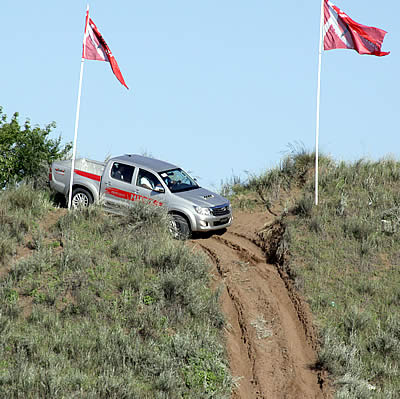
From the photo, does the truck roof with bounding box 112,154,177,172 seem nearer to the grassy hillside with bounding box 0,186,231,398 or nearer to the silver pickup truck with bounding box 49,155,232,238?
the silver pickup truck with bounding box 49,155,232,238

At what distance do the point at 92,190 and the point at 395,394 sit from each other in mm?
10281

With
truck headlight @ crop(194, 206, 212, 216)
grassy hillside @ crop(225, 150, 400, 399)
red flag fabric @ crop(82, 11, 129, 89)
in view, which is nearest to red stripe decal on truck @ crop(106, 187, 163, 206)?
truck headlight @ crop(194, 206, 212, 216)

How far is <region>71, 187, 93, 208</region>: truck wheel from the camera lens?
72.4ft

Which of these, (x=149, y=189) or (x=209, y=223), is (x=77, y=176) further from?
(x=209, y=223)

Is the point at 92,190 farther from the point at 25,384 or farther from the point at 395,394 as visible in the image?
the point at 395,394

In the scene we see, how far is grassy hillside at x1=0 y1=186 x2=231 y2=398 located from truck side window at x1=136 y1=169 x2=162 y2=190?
55.2 inches

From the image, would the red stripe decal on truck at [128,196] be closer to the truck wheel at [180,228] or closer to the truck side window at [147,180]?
the truck side window at [147,180]

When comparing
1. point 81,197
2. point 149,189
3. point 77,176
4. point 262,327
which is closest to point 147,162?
point 149,189

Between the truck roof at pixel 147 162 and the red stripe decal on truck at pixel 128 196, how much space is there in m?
0.89

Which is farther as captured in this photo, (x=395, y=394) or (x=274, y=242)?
(x=274, y=242)

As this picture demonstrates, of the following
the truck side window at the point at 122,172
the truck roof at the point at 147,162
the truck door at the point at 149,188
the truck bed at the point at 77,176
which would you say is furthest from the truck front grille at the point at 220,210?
the truck bed at the point at 77,176

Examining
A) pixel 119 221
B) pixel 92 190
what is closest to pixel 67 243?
pixel 119 221

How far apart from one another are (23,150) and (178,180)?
9.33m

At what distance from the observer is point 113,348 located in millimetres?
15453
